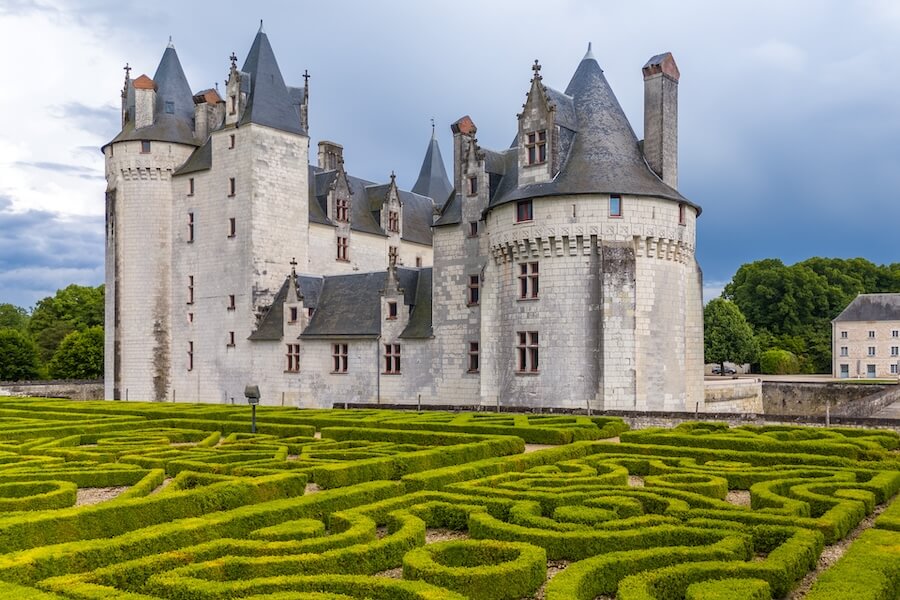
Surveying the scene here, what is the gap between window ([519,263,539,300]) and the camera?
32344 mm

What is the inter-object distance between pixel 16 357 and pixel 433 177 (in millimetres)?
34315

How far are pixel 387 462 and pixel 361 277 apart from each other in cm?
2730

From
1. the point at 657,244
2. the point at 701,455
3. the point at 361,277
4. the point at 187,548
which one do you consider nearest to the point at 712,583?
the point at 187,548

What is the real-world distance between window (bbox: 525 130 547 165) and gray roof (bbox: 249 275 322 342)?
47.8ft

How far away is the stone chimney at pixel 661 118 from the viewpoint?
32.8 metres

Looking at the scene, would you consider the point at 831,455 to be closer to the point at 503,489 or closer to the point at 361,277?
the point at 503,489

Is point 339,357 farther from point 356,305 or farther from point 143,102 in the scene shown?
point 143,102

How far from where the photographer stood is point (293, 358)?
1629 inches

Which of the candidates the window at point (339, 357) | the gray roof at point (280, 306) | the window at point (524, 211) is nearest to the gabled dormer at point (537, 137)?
the window at point (524, 211)

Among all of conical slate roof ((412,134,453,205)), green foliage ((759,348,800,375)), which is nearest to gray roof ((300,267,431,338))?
conical slate roof ((412,134,453,205))

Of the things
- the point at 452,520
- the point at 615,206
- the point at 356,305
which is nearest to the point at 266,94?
the point at 356,305

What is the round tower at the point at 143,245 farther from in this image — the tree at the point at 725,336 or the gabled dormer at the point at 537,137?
the tree at the point at 725,336

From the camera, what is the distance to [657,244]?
104 feet

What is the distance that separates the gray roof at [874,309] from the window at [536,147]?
5799cm
